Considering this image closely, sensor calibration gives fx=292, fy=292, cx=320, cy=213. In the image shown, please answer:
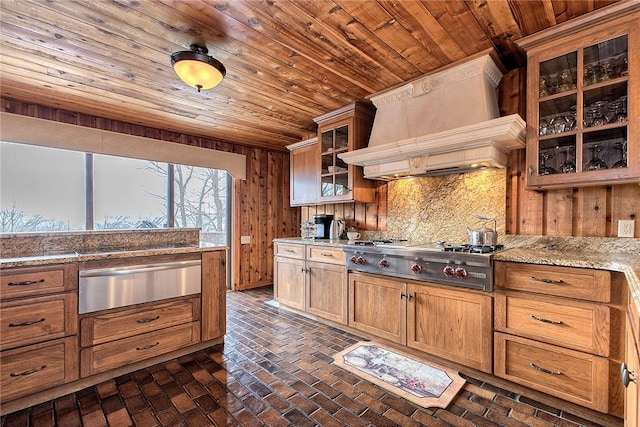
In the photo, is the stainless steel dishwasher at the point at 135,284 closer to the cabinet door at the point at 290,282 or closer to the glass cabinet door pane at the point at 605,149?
the cabinet door at the point at 290,282

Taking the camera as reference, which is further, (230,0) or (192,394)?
(192,394)

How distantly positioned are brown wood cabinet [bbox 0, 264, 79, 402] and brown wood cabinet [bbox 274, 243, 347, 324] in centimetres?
205

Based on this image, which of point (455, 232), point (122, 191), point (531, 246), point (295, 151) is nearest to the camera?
point (531, 246)

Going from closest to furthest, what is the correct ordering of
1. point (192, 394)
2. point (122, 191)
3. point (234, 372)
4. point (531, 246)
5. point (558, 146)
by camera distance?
1. point (192, 394)
2. point (558, 146)
3. point (234, 372)
4. point (531, 246)
5. point (122, 191)

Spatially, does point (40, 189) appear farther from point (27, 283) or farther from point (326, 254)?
point (326, 254)

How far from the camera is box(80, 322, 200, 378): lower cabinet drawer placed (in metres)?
2.08

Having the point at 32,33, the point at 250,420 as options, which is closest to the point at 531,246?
the point at 250,420

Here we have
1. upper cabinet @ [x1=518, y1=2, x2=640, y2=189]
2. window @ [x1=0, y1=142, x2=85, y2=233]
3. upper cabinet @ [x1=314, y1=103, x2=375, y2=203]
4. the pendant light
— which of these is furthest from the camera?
upper cabinet @ [x1=314, y1=103, x2=375, y2=203]

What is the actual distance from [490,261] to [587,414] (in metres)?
0.99

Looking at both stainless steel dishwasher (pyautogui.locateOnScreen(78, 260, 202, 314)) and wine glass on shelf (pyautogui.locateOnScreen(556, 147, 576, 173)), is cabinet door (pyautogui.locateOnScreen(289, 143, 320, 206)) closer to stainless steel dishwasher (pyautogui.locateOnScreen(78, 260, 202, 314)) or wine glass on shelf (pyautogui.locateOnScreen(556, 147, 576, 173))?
stainless steel dishwasher (pyautogui.locateOnScreen(78, 260, 202, 314))

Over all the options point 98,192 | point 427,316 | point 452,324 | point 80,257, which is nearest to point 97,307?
point 80,257

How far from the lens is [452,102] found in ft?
8.26

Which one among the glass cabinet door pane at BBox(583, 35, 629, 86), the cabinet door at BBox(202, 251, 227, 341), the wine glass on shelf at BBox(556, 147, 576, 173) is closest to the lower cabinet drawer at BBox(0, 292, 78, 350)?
the cabinet door at BBox(202, 251, 227, 341)

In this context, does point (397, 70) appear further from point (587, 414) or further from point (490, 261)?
point (587, 414)
